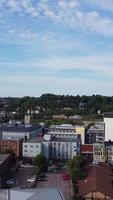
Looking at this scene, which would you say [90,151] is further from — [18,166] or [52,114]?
[52,114]

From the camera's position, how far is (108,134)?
3281cm

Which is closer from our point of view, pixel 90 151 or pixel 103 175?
pixel 103 175

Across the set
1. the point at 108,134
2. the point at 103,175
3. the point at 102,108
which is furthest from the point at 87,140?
the point at 102,108

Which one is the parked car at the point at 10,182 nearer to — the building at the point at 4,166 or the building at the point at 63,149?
the building at the point at 4,166

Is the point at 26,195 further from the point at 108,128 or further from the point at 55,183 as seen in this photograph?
the point at 108,128

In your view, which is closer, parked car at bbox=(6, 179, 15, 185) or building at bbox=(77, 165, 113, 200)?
building at bbox=(77, 165, 113, 200)

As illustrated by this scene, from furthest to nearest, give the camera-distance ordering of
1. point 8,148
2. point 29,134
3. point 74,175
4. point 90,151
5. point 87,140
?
1. point 87,140
2. point 29,134
3. point 90,151
4. point 8,148
5. point 74,175

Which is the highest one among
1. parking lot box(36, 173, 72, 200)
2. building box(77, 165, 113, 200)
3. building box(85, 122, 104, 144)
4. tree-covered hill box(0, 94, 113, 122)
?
tree-covered hill box(0, 94, 113, 122)

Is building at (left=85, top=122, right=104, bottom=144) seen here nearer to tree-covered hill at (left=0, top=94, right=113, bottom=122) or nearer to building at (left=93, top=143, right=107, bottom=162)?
building at (left=93, top=143, right=107, bottom=162)

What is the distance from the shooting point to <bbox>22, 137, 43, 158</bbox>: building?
2566cm

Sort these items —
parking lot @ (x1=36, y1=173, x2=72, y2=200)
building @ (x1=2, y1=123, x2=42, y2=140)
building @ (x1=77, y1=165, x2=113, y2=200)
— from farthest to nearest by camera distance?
1. building @ (x1=2, y1=123, x2=42, y2=140)
2. parking lot @ (x1=36, y1=173, x2=72, y2=200)
3. building @ (x1=77, y1=165, x2=113, y2=200)

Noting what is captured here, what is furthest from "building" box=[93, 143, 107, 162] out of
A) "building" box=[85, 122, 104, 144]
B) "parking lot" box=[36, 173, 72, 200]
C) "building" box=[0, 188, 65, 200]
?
"building" box=[0, 188, 65, 200]

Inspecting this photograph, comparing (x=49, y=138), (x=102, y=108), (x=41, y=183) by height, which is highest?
(x=102, y=108)

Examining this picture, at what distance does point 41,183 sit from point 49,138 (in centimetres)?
860
